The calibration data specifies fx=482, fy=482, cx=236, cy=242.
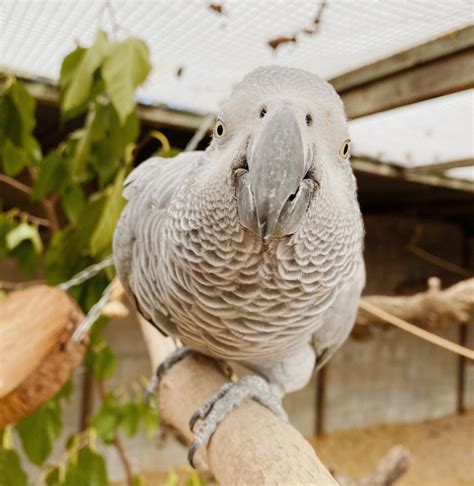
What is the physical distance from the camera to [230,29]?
961 mm

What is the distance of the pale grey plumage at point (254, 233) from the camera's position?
401 mm

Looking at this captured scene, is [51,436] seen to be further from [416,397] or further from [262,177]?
[416,397]

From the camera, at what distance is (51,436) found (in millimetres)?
1087

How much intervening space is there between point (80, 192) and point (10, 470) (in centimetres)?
62

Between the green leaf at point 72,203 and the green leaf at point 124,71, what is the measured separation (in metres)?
0.42

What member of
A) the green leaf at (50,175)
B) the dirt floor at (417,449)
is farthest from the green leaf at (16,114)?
the dirt floor at (417,449)

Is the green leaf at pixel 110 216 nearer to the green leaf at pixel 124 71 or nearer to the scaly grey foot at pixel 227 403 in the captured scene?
the green leaf at pixel 124 71

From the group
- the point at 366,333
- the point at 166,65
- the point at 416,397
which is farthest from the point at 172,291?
the point at 416,397

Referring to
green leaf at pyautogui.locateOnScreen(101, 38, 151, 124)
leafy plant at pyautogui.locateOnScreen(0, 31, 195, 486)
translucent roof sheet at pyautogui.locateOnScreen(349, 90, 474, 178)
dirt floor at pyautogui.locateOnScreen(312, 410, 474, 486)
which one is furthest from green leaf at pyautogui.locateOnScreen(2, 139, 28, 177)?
dirt floor at pyautogui.locateOnScreen(312, 410, 474, 486)

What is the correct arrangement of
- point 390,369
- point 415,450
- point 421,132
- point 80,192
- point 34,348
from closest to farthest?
point 34,348 < point 80,192 < point 421,132 < point 415,450 < point 390,369

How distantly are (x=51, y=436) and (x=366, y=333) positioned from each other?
0.88 metres

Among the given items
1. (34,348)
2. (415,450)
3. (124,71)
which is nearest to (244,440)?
(34,348)

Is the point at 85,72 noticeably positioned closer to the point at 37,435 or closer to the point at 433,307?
the point at 37,435

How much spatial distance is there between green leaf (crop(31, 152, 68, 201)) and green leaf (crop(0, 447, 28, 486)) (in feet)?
1.81
